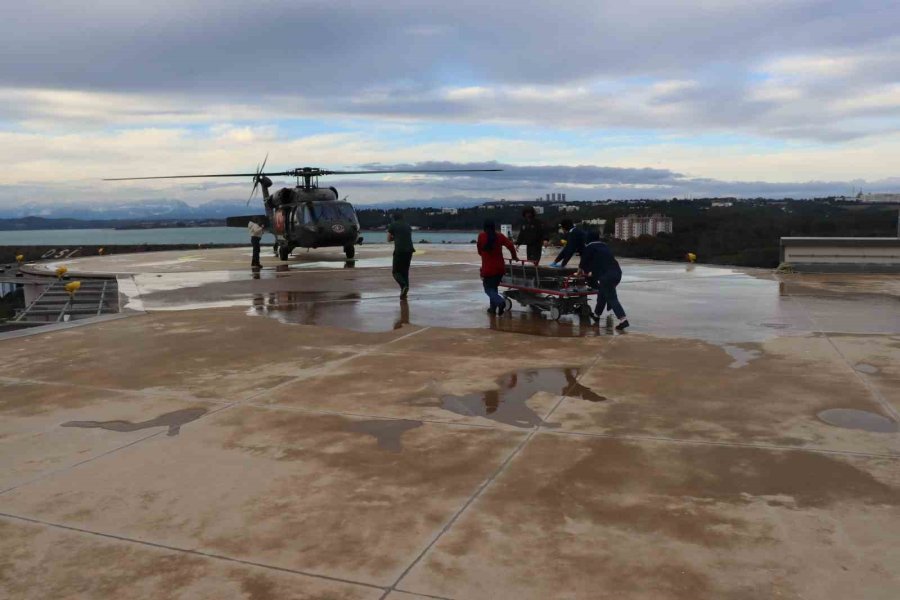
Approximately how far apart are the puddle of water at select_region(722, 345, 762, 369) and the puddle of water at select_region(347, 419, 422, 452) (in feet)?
12.1

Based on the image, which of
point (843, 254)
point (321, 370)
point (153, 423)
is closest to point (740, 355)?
point (321, 370)

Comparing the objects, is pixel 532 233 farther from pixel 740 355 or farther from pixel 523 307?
pixel 740 355

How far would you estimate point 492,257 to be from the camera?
10531 mm

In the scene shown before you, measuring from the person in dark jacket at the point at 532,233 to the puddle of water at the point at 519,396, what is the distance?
6039 millimetres

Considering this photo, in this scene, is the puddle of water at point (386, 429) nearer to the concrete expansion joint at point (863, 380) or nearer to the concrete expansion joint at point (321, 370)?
the concrete expansion joint at point (321, 370)

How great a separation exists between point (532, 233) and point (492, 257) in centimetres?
265

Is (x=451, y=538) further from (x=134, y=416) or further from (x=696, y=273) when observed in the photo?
(x=696, y=273)

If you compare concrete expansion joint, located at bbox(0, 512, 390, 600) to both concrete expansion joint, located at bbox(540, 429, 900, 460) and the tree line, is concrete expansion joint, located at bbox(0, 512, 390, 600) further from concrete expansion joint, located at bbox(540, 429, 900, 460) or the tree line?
the tree line

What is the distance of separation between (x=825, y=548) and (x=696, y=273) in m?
15.2

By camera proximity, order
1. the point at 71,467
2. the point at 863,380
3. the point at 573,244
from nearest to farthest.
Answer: the point at 71,467 < the point at 863,380 < the point at 573,244

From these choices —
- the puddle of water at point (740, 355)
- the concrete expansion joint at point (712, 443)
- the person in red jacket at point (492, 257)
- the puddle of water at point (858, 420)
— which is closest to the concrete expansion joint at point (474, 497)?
the concrete expansion joint at point (712, 443)

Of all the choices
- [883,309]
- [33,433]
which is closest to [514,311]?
[883,309]

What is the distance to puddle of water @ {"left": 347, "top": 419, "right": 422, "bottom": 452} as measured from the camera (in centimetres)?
501

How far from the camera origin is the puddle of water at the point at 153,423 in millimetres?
5500
